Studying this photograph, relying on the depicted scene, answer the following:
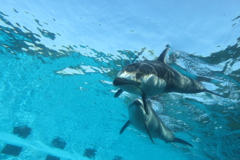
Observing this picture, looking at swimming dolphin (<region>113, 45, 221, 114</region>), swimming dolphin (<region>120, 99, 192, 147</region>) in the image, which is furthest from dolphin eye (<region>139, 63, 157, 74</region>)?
swimming dolphin (<region>120, 99, 192, 147</region>)

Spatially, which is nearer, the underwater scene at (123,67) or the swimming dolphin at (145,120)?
the underwater scene at (123,67)

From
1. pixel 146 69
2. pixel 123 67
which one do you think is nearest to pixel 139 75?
pixel 146 69

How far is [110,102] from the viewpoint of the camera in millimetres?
15844

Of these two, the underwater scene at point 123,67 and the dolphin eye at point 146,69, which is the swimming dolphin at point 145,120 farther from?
the dolphin eye at point 146,69

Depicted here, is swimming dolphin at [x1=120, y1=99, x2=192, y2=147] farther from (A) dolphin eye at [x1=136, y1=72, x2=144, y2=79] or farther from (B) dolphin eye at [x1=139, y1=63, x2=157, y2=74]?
(A) dolphin eye at [x1=136, y1=72, x2=144, y2=79]

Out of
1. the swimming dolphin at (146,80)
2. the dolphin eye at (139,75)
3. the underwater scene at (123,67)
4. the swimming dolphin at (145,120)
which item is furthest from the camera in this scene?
the swimming dolphin at (145,120)

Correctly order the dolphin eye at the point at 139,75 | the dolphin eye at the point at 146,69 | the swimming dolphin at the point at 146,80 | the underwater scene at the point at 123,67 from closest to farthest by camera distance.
Answer: the swimming dolphin at the point at 146,80, the dolphin eye at the point at 139,75, the dolphin eye at the point at 146,69, the underwater scene at the point at 123,67

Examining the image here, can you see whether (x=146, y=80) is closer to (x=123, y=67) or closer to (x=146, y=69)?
(x=146, y=69)

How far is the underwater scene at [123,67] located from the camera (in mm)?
6203

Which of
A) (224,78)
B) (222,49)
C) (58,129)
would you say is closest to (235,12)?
(222,49)

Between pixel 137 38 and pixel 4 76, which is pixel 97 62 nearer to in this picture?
pixel 137 38

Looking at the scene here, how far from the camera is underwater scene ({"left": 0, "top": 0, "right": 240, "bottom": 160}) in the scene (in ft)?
20.4

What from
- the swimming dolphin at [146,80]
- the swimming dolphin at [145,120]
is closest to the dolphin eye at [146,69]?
the swimming dolphin at [146,80]

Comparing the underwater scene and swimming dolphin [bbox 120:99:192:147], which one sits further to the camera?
swimming dolphin [bbox 120:99:192:147]
